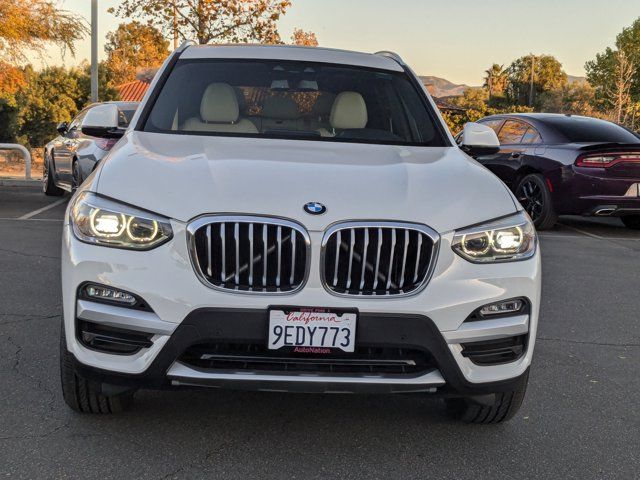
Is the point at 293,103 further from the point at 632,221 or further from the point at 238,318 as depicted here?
the point at 632,221

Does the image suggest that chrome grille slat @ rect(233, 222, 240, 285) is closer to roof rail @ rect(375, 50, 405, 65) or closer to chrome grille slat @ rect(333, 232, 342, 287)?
chrome grille slat @ rect(333, 232, 342, 287)

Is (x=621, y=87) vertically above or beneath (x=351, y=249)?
above

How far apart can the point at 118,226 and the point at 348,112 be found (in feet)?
6.50

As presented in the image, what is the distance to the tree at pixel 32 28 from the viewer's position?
19.8m

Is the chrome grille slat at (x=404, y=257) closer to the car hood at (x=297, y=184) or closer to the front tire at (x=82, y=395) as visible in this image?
the car hood at (x=297, y=184)

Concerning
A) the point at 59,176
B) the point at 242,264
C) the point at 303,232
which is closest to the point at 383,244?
the point at 303,232

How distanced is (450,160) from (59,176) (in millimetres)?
9161

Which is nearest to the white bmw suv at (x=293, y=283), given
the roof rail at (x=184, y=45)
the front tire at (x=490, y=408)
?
the front tire at (x=490, y=408)

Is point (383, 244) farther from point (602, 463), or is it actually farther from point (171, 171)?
point (602, 463)

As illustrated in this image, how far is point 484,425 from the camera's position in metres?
3.64

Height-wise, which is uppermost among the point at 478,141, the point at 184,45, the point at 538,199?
the point at 184,45

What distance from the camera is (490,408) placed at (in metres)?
3.52

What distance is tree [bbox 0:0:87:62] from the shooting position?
19750mm

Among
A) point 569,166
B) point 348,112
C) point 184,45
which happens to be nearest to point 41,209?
point 184,45
